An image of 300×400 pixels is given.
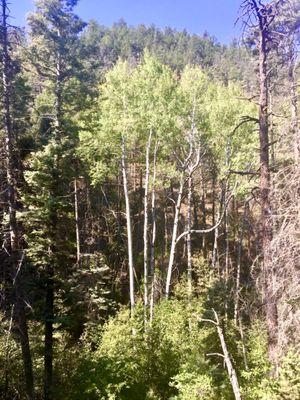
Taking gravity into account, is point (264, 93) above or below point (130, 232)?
above

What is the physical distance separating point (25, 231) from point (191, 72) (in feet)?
36.2

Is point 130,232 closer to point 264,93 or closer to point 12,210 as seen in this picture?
point 12,210

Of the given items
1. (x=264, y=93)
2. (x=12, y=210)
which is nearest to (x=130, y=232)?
(x=12, y=210)

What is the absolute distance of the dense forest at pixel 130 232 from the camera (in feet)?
22.7

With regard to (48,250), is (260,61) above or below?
above

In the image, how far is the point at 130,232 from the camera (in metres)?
15.7

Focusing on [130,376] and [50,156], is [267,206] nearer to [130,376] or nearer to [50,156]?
[130,376]

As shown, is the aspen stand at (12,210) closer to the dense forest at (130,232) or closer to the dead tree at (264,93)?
the dense forest at (130,232)

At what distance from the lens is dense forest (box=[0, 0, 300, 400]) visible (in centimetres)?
691

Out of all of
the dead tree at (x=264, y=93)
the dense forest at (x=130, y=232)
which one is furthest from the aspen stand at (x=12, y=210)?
the dead tree at (x=264, y=93)

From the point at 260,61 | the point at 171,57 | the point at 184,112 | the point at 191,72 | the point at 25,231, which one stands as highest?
the point at 171,57

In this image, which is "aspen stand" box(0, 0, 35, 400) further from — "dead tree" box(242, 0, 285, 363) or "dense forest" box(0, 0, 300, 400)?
"dead tree" box(242, 0, 285, 363)

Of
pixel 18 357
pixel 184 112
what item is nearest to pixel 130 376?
pixel 18 357

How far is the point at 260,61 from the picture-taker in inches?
294
